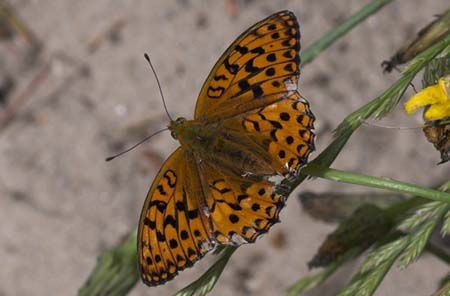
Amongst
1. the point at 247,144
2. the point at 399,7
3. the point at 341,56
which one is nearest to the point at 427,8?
the point at 399,7

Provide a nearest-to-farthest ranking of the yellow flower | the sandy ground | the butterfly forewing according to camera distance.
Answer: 1. the yellow flower
2. the butterfly forewing
3. the sandy ground

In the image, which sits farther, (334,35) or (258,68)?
(334,35)

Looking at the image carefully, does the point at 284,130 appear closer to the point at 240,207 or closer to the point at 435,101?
the point at 240,207

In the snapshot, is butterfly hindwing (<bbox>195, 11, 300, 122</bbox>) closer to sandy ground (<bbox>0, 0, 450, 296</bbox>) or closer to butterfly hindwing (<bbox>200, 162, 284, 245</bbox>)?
butterfly hindwing (<bbox>200, 162, 284, 245</bbox>)

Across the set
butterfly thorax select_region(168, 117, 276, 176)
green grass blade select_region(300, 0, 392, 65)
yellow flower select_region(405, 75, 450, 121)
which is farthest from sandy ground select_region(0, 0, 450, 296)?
yellow flower select_region(405, 75, 450, 121)

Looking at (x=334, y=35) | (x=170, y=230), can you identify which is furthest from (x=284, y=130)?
(x=334, y=35)

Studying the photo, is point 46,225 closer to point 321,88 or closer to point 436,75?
point 321,88

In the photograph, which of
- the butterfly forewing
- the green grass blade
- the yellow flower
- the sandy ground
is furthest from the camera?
the sandy ground

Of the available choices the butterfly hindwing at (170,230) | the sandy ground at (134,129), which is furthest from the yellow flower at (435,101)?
the sandy ground at (134,129)

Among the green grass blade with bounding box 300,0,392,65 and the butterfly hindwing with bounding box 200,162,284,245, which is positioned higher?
the green grass blade with bounding box 300,0,392,65
